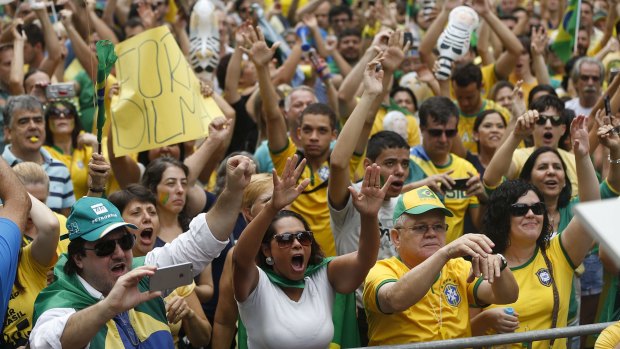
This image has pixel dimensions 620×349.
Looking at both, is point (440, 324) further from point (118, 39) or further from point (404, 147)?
point (118, 39)

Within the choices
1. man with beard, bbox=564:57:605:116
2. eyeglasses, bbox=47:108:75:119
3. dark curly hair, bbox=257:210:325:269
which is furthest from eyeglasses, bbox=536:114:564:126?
eyeglasses, bbox=47:108:75:119

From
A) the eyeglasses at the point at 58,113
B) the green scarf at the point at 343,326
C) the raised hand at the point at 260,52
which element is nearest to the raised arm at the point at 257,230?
the green scarf at the point at 343,326

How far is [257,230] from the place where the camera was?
14.6ft

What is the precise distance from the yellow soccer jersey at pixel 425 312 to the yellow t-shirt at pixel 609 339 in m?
0.74

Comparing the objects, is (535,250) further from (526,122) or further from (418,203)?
(526,122)

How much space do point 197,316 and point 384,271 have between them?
95cm

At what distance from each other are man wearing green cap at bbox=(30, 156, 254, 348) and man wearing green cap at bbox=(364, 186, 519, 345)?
2.76 ft

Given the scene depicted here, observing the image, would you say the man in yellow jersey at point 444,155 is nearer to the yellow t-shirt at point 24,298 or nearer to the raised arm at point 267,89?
the raised arm at point 267,89

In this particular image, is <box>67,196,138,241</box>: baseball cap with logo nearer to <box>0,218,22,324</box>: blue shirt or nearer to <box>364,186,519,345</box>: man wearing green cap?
<box>0,218,22,324</box>: blue shirt

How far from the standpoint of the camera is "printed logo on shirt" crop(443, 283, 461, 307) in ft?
16.3

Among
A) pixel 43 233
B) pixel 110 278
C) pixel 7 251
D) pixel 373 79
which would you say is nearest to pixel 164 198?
pixel 43 233

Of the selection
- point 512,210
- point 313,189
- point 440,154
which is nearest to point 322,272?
point 512,210

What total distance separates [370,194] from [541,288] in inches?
48.2

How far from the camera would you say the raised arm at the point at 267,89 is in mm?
6816
